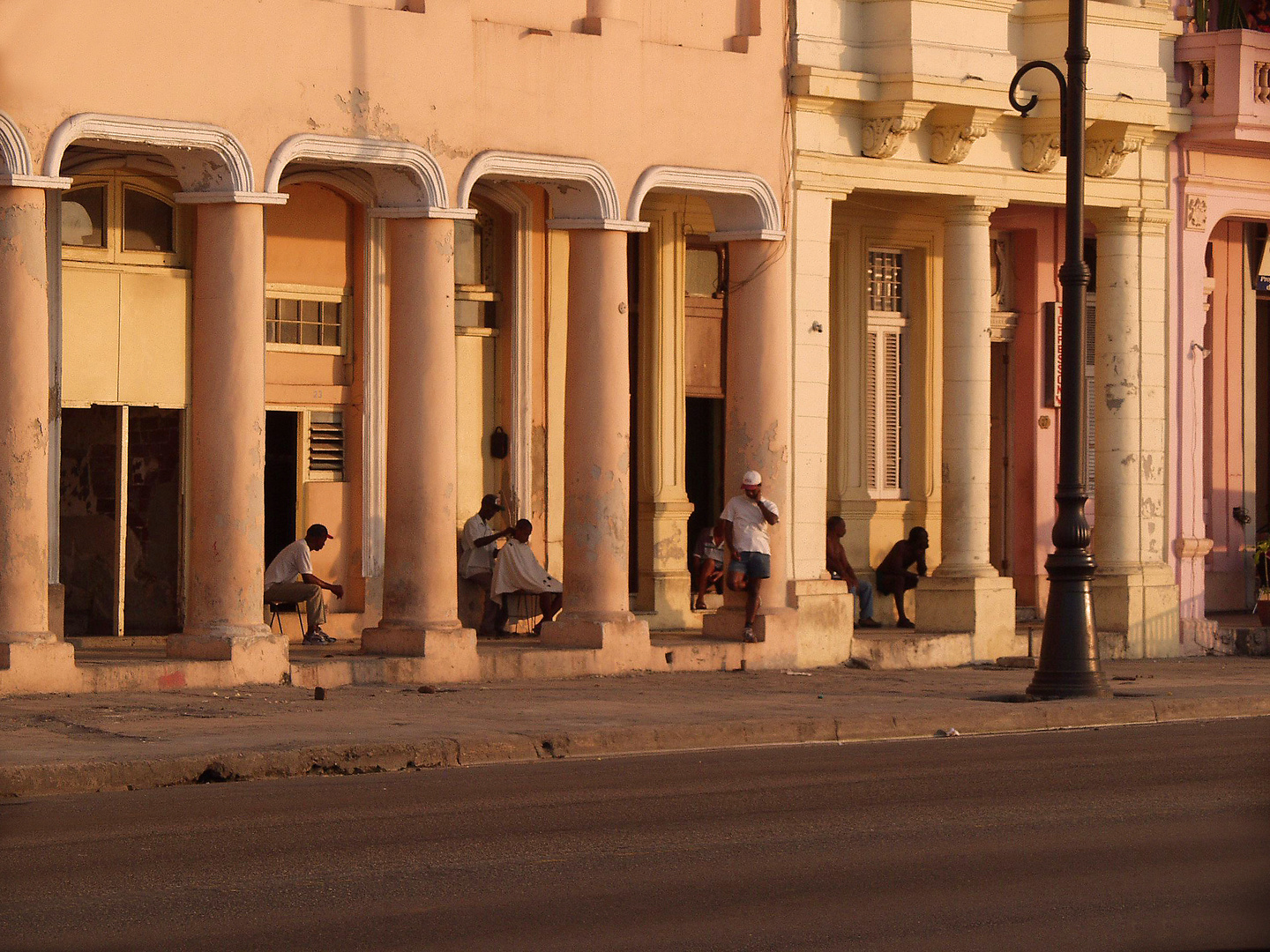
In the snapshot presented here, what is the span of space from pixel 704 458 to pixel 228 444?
294 inches

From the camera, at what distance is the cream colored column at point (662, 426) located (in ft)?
73.3

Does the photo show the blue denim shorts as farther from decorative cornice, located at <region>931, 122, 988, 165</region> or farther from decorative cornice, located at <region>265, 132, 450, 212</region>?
decorative cornice, located at <region>931, 122, 988, 165</region>

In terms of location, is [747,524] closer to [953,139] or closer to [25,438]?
[953,139]

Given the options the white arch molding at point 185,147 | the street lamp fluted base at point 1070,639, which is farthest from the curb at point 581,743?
the white arch molding at point 185,147

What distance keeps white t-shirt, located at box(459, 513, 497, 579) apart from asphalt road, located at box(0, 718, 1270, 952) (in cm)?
803

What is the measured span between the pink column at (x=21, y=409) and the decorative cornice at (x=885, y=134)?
337 inches

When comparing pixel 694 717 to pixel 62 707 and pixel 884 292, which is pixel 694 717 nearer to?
pixel 62 707

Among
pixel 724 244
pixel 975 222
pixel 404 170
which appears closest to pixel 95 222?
pixel 404 170

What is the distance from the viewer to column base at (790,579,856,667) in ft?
68.8

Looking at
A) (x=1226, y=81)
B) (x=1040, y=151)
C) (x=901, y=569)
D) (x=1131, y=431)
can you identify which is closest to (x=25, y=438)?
(x=901, y=569)

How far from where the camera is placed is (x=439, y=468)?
18391mm

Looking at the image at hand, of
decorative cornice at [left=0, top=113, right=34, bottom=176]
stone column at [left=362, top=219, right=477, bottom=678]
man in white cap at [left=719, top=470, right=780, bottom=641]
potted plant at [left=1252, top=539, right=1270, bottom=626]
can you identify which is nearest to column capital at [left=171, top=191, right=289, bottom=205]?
stone column at [left=362, top=219, right=477, bottom=678]

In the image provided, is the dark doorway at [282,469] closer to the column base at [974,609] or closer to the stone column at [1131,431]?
the column base at [974,609]

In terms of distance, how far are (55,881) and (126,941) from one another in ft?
4.09
